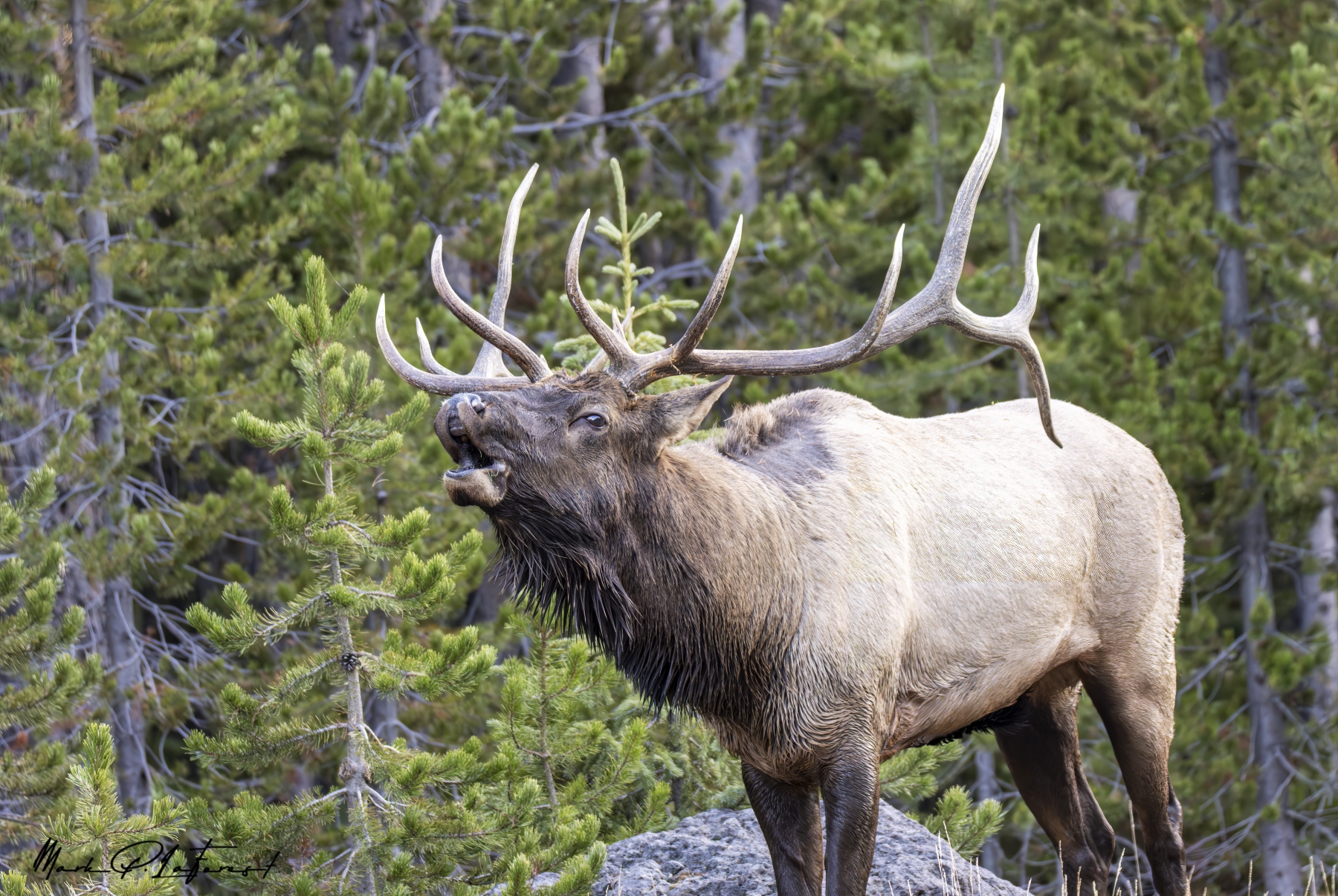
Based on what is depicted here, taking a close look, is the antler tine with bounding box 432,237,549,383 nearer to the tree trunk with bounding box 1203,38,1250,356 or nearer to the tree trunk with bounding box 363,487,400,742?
the tree trunk with bounding box 363,487,400,742

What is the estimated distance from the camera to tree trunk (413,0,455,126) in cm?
1019

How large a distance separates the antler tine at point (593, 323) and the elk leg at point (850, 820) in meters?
1.41

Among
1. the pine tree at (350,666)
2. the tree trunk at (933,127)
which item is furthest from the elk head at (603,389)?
the tree trunk at (933,127)

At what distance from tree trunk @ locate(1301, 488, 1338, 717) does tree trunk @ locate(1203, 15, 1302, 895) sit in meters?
0.45

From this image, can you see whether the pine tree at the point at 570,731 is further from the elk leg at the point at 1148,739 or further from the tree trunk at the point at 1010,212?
the tree trunk at the point at 1010,212

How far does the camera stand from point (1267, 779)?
11.6 m

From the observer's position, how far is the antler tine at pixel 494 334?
4.04m

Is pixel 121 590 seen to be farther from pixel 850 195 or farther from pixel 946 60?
pixel 946 60

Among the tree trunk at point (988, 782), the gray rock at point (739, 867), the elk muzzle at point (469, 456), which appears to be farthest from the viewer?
the tree trunk at point (988, 782)

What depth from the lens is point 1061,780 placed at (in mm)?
5148

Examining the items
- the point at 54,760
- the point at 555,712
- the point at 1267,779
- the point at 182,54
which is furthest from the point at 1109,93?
the point at 54,760

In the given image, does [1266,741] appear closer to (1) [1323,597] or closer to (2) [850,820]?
(1) [1323,597]

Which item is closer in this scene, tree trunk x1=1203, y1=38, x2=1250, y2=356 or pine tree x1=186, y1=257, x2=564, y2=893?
pine tree x1=186, y1=257, x2=564, y2=893
